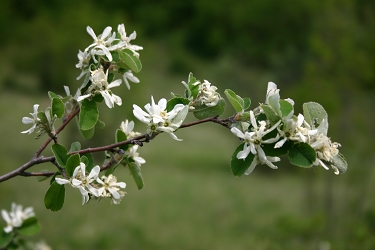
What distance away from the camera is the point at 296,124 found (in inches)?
20.9

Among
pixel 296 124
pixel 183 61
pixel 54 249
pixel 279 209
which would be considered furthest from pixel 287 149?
pixel 183 61

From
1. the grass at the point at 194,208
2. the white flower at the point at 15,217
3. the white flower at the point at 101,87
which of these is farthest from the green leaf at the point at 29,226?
the grass at the point at 194,208

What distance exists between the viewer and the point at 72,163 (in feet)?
1.98

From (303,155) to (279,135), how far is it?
35 mm

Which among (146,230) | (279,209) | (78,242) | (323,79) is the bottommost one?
(279,209)

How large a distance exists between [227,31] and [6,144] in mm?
9118

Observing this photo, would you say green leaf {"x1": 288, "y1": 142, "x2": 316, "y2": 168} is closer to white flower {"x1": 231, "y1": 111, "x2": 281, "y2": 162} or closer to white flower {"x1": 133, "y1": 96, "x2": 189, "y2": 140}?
white flower {"x1": 231, "y1": 111, "x2": 281, "y2": 162}

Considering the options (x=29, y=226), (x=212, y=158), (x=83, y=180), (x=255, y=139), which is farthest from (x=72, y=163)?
(x=212, y=158)

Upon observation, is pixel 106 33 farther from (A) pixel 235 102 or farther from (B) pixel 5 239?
(B) pixel 5 239

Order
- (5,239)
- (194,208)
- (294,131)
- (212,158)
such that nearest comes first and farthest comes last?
(294,131)
(5,239)
(194,208)
(212,158)

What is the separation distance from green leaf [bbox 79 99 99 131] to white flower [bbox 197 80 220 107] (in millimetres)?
145

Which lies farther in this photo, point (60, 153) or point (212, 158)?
point (212, 158)

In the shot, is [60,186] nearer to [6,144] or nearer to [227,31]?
[6,144]

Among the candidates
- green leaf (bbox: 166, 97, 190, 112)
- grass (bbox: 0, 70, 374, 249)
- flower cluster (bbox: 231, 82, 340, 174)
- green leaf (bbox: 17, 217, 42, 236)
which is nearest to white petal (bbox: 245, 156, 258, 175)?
flower cluster (bbox: 231, 82, 340, 174)
